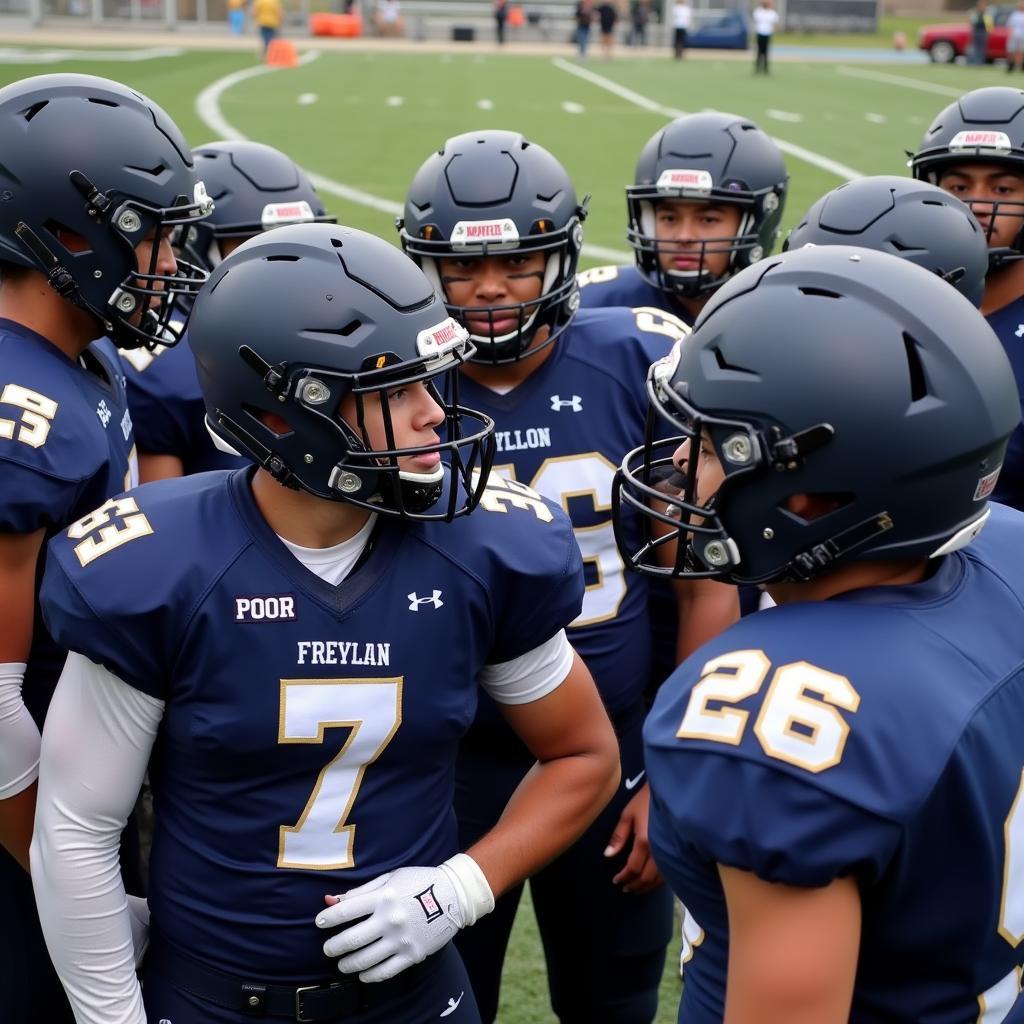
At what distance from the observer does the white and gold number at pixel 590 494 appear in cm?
293

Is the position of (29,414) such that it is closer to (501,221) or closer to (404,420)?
(404,420)

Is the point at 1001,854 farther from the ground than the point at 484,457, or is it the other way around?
the point at 484,457

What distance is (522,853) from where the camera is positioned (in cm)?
221

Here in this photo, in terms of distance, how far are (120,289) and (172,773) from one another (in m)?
1.06

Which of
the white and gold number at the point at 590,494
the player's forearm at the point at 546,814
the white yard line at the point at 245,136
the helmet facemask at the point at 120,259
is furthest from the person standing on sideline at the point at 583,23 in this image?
the player's forearm at the point at 546,814

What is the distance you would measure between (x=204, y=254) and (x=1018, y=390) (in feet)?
7.70

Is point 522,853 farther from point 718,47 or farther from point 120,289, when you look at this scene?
point 718,47

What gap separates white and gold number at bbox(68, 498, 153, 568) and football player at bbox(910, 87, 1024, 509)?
2.39 m

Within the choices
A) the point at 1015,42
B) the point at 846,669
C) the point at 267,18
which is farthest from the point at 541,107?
the point at 846,669

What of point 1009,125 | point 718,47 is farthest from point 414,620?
point 718,47

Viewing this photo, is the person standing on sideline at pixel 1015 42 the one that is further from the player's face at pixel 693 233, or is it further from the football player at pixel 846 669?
the football player at pixel 846 669

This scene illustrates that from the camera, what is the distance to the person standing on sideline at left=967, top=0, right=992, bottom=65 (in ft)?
102

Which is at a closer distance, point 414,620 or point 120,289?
point 414,620

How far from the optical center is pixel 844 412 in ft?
5.54
